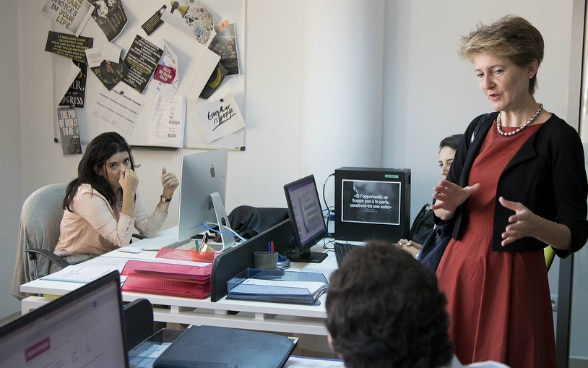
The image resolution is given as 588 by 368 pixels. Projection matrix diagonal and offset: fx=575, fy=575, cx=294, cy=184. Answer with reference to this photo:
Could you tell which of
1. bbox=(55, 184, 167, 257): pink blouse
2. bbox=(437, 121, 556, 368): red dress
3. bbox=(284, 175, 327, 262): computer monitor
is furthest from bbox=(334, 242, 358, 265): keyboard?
bbox=(55, 184, 167, 257): pink blouse

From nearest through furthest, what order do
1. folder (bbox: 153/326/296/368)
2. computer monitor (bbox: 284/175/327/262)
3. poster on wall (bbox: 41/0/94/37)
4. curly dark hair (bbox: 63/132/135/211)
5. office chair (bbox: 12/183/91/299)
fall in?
folder (bbox: 153/326/296/368) < computer monitor (bbox: 284/175/327/262) < office chair (bbox: 12/183/91/299) < curly dark hair (bbox: 63/132/135/211) < poster on wall (bbox: 41/0/94/37)

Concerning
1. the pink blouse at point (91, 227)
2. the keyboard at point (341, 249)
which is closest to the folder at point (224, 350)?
the keyboard at point (341, 249)

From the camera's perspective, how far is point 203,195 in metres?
2.64

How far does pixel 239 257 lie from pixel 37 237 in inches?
47.5

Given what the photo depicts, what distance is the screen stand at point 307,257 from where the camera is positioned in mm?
2535

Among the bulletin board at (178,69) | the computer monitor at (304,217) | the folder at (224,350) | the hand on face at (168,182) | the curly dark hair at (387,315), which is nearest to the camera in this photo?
the curly dark hair at (387,315)

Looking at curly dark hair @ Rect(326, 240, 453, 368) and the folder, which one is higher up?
curly dark hair @ Rect(326, 240, 453, 368)

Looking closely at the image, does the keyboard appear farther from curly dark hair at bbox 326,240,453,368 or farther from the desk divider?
curly dark hair at bbox 326,240,453,368

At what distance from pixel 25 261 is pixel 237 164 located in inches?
55.3

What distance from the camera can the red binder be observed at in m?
2.02

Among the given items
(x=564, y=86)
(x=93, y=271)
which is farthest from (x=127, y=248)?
(x=564, y=86)

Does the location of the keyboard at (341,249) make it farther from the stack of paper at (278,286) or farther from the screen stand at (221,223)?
the screen stand at (221,223)

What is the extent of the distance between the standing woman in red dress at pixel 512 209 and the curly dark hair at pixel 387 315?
2.39ft

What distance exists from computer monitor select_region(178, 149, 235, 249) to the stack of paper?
Result: 482 millimetres
